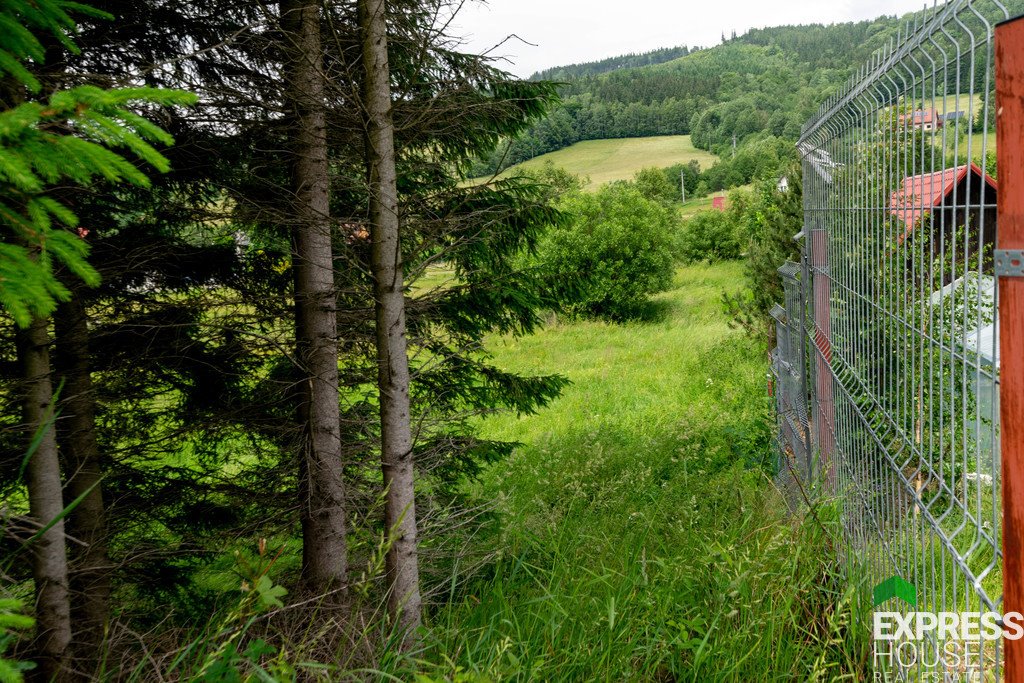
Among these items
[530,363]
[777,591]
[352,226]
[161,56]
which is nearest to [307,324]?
[352,226]

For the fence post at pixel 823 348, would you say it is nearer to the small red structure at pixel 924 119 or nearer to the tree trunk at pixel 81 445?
the small red structure at pixel 924 119

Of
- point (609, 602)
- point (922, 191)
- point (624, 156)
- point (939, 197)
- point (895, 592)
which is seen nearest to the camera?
point (922, 191)

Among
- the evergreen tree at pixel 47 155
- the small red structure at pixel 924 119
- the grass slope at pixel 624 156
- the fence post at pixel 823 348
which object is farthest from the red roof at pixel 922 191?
the grass slope at pixel 624 156

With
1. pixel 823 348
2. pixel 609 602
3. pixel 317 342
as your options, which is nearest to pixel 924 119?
pixel 609 602

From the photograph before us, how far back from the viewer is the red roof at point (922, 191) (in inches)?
81.1

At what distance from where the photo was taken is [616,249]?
2669 cm

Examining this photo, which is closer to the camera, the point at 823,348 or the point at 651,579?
the point at 651,579

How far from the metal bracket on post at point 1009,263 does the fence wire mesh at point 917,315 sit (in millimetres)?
51

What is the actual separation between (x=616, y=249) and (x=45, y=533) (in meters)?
24.7

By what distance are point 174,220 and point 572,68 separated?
157906 mm

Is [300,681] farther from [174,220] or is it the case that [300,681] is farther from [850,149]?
[850,149]

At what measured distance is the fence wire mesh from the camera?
1.90m

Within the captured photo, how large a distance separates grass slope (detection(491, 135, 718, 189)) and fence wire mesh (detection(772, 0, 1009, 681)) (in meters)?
82.6

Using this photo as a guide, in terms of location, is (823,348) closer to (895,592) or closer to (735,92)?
(895,592)
